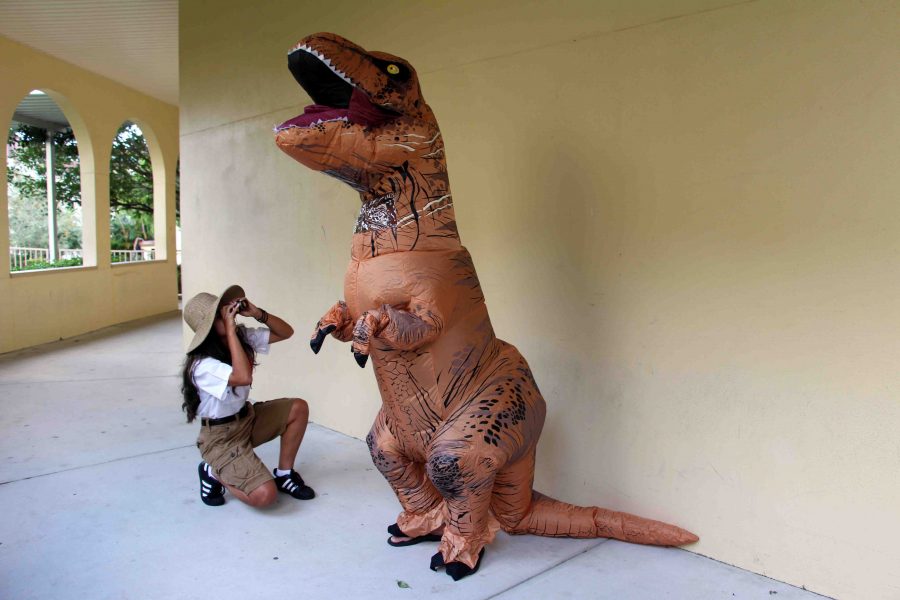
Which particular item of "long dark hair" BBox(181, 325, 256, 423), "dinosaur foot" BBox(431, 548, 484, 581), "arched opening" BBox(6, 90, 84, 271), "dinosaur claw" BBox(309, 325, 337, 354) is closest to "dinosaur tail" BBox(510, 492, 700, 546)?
"dinosaur foot" BBox(431, 548, 484, 581)

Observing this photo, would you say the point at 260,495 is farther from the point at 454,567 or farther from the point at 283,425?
the point at 454,567

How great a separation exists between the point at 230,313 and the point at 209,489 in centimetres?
87

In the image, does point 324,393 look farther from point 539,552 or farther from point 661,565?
point 661,565

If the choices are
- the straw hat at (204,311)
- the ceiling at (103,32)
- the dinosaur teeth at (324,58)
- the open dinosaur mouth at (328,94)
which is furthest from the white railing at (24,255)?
the dinosaur teeth at (324,58)

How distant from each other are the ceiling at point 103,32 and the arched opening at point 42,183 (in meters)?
2.48

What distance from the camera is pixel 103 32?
7.15 meters

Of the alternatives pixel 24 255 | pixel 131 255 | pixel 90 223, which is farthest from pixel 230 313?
pixel 24 255

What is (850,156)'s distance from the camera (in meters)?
2.23

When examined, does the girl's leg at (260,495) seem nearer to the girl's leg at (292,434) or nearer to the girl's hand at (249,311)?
the girl's leg at (292,434)

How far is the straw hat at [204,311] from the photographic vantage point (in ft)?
10.1

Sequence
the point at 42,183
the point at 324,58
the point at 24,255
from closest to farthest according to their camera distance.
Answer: the point at 324,58, the point at 24,255, the point at 42,183

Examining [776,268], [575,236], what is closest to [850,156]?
[776,268]

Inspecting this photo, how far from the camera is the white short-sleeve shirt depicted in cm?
306

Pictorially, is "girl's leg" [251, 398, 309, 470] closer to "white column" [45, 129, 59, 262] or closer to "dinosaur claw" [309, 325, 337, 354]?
"dinosaur claw" [309, 325, 337, 354]
